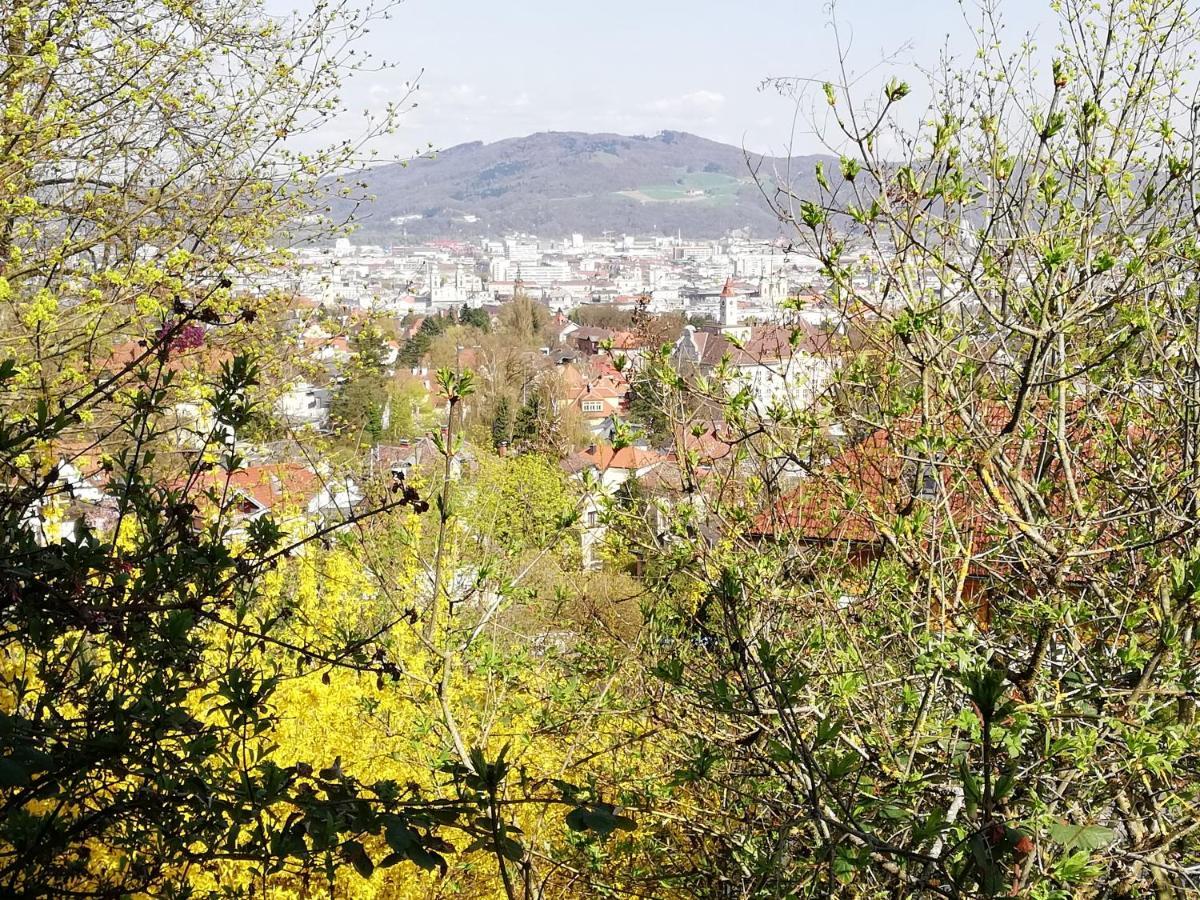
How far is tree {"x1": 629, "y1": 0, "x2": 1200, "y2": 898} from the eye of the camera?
8.52 feet

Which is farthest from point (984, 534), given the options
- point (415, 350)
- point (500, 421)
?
point (415, 350)

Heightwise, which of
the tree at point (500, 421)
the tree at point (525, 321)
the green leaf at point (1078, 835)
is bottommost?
the tree at point (500, 421)

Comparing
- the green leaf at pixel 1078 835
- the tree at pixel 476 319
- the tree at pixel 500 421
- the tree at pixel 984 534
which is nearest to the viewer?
the green leaf at pixel 1078 835

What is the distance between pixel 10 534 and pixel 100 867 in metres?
2.53

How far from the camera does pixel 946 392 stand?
3.49 m

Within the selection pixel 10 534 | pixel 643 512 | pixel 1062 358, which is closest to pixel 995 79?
pixel 1062 358

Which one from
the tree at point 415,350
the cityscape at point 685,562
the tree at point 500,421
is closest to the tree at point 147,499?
the cityscape at point 685,562

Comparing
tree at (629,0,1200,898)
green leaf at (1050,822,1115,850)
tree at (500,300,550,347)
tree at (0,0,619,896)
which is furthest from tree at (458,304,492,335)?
green leaf at (1050,822,1115,850)

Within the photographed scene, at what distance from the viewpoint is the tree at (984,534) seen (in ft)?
8.52

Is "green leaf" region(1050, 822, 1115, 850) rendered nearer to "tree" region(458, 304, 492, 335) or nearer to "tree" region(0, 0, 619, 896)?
"tree" region(0, 0, 619, 896)

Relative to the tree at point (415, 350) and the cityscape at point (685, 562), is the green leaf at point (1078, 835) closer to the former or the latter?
the cityscape at point (685, 562)

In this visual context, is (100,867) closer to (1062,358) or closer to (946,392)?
(946,392)

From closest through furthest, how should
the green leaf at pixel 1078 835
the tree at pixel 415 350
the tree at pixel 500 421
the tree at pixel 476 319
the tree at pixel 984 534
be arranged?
the green leaf at pixel 1078 835 → the tree at pixel 984 534 → the tree at pixel 500 421 → the tree at pixel 415 350 → the tree at pixel 476 319

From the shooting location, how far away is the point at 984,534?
12.0ft
